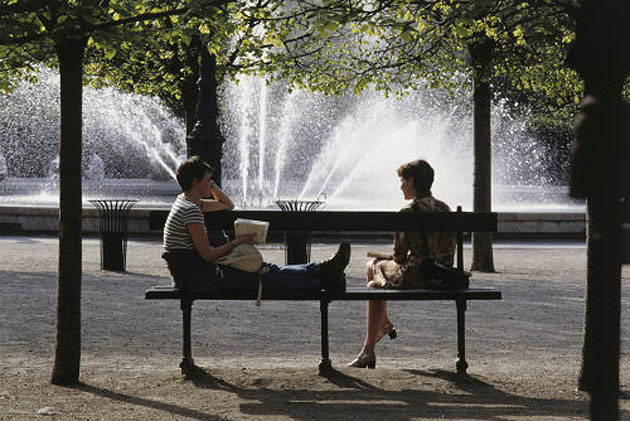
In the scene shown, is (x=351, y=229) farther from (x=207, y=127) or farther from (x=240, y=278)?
(x=207, y=127)

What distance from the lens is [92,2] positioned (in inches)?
226

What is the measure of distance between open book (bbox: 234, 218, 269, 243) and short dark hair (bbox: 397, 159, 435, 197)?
107cm

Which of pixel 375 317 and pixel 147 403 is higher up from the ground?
pixel 375 317

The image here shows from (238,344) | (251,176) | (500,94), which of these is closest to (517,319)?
(238,344)

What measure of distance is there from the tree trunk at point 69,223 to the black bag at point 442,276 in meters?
2.13

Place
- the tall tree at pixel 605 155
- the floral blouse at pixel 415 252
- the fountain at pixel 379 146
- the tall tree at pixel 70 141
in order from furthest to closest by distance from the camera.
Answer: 1. the fountain at pixel 379 146
2. the floral blouse at pixel 415 252
3. the tall tree at pixel 70 141
4. the tall tree at pixel 605 155

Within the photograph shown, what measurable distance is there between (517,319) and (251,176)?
4818 cm

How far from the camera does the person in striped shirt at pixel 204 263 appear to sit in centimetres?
622

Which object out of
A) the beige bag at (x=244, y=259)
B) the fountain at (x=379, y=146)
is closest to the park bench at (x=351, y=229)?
the beige bag at (x=244, y=259)

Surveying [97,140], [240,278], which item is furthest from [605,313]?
[97,140]

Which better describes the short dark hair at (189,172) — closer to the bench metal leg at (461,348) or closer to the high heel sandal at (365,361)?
the high heel sandal at (365,361)

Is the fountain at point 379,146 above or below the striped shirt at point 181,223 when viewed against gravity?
above

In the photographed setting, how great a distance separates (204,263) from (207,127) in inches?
270

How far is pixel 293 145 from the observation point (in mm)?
78125
